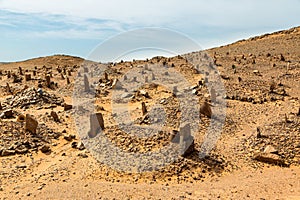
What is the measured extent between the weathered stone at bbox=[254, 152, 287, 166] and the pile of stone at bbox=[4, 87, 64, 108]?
36.9ft

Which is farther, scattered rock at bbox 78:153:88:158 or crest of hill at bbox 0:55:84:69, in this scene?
crest of hill at bbox 0:55:84:69

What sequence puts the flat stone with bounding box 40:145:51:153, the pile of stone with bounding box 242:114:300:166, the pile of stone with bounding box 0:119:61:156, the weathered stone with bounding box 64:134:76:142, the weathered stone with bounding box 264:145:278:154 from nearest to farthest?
the pile of stone with bounding box 242:114:300:166 < the weathered stone with bounding box 264:145:278:154 < the pile of stone with bounding box 0:119:61:156 < the flat stone with bounding box 40:145:51:153 < the weathered stone with bounding box 64:134:76:142

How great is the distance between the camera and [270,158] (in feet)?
33.5

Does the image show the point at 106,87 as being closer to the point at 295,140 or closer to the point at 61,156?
the point at 61,156

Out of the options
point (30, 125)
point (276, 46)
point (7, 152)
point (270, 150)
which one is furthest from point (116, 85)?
point (276, 46)

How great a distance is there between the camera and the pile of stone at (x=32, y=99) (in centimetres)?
1664

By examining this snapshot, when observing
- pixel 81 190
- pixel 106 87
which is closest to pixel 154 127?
pixel 81 190

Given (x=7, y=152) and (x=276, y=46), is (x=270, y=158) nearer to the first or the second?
(x=7, y=152)

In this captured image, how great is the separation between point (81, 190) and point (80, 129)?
524 cm

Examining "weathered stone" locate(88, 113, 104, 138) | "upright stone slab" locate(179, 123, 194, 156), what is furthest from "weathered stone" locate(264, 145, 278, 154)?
"weathered stone" locate(88, 113, 104, 138)

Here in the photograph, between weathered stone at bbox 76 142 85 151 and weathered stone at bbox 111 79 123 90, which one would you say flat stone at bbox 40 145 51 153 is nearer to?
weathered stone at bbox 76 142 85 151

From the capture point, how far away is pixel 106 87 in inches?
822

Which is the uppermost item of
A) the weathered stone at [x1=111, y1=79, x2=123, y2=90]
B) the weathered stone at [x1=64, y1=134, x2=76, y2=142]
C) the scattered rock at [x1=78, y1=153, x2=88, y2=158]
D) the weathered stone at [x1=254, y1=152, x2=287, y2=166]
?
the weathered stone at [x1=111, y1=79, x2=123, y2=90]

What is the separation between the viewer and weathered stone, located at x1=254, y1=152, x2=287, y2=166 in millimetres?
10148
